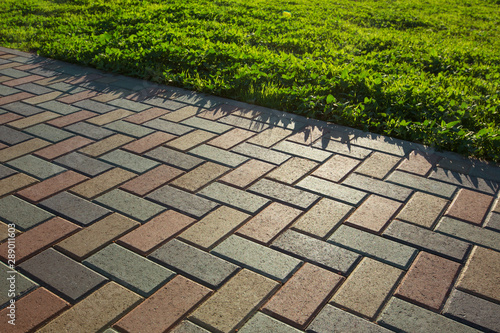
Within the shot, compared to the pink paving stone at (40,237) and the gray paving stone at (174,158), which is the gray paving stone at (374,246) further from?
the pink paving stone at (40,237)

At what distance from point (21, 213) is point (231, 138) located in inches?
66.4

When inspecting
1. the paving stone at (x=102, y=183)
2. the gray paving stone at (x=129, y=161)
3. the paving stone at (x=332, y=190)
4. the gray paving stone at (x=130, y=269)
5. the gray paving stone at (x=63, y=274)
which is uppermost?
the paving stone at (x=332, y=190)

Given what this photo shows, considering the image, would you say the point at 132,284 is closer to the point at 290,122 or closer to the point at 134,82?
the point at 290,122

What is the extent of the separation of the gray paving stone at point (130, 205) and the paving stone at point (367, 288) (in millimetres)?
1214

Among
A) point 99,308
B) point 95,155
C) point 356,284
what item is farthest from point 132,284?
point 95,155

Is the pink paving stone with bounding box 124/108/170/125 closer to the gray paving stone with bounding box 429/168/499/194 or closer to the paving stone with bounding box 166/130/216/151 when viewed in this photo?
the paving stone with bounding box 166/130/216/151

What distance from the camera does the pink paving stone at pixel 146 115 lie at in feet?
Answer: 13.5

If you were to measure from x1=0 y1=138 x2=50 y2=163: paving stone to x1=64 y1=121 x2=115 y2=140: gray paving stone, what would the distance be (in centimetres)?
30

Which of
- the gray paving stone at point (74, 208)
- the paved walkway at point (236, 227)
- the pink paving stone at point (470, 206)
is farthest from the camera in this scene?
the pink paving stone at point (470, 206)

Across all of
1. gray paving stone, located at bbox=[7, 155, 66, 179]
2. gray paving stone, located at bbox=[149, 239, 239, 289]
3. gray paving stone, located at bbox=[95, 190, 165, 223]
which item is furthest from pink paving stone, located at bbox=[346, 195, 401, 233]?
gray paving stone, located at bbox=[7, 155, 66, 179]

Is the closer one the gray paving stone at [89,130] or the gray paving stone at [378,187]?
the gray paving stone at [378,187]

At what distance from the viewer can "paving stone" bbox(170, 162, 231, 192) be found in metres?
3.09

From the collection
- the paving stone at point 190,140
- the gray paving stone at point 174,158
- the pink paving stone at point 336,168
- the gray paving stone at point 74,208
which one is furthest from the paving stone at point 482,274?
the paving stone at point 190,140

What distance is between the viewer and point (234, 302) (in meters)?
2.12
